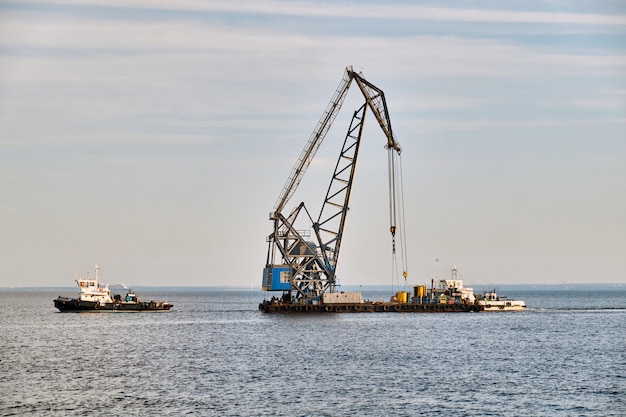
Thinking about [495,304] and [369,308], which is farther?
[495,304]

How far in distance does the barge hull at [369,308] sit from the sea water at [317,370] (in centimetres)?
1729

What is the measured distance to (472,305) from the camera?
14675 centimetres

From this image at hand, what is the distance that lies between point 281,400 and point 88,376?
1787 centimetres

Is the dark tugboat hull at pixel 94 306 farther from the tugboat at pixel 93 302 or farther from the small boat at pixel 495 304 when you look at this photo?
the small boat at pixel 495 304

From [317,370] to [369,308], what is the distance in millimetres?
72065

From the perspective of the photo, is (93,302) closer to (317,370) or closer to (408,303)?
(408,303)

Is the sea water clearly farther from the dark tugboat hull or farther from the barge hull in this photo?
the dark tugboat hull

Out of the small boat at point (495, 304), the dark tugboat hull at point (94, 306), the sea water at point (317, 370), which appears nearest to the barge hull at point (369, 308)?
the small boat at point (495, 304)

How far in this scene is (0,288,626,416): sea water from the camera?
178ft

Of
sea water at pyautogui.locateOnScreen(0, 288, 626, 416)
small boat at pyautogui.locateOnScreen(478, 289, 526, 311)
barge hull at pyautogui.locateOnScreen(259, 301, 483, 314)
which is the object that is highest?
small boat at pyautogui.locateOnScreen(478, 289, 526, 311)

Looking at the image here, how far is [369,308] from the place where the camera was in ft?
464

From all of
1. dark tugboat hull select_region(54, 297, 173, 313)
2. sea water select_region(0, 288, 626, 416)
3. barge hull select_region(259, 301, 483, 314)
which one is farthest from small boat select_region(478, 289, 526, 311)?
dark tugboat hull select_region(54, 297, 173, 313)

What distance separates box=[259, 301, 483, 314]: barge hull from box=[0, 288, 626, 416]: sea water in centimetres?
1729

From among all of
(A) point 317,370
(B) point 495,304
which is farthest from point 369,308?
(A) point 317,370
